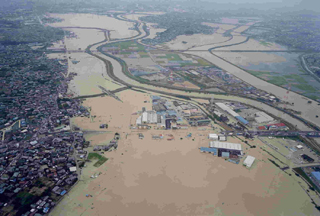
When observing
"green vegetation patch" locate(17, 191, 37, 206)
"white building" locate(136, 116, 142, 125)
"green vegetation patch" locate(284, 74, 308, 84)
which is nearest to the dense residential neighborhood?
"green vegetation patch" locate(17, 191, 37, 206)

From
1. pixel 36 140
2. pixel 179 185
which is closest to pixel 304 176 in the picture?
pixel 179 185

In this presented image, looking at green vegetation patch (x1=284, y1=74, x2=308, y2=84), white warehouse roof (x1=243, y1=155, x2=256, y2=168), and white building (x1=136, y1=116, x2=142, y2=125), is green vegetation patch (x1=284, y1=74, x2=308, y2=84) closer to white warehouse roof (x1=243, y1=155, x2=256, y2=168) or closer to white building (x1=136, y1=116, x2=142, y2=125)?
white warehouse roof (x1=243, y1=155, x2=256, y2=168)

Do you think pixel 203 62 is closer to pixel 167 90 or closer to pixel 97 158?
pixel 167 90

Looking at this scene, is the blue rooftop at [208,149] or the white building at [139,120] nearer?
the blue rooftop at [208,149]

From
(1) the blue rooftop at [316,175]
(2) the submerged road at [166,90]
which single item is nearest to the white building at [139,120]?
(2) the submerged road at [166,90]

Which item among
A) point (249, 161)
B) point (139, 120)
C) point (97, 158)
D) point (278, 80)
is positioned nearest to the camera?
point (97, 158)

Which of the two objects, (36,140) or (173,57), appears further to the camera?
(173,57)

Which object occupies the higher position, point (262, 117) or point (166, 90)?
point (166, 90)

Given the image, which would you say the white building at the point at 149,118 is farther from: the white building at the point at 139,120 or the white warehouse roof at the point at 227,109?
the white warehouse roof at the point at 227,109

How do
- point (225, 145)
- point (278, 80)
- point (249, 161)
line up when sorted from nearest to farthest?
1. point (249, 161)
2. point (225, 145)
3. point (278, 80)

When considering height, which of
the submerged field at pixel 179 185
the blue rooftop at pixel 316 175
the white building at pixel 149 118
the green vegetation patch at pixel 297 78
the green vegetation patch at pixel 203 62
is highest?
the green vegetation patch at pixel 203 62

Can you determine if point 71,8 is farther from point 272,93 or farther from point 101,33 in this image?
point 272,93
